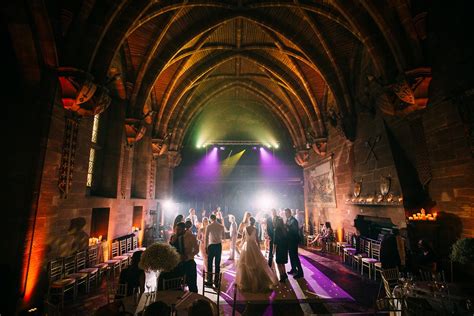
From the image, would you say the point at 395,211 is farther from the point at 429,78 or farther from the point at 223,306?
the point at 223,306

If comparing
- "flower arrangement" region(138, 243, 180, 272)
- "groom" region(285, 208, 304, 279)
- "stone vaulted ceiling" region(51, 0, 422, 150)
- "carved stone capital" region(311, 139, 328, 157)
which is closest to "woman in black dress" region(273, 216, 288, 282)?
"groom" region(285, 208, 304, 279)

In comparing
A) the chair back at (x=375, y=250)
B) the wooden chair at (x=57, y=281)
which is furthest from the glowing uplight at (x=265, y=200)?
the wooden chair at (x=57, y=281)

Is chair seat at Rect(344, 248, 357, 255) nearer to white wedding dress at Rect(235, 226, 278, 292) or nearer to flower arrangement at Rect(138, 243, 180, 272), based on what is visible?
white wedding dress at Rect(235, 226, 278, 292)

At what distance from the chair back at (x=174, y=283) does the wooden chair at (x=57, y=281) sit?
92.6 inches

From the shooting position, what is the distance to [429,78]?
5617mm

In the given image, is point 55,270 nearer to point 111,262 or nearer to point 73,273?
point 73,273

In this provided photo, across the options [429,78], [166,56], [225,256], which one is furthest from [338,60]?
[225,256]

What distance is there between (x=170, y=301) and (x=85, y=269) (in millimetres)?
3895

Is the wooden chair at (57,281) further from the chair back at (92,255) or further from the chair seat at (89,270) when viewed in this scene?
the chair back at (92,255)

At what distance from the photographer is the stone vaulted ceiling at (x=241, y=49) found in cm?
584

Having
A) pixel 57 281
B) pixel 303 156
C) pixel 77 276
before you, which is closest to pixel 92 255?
pixel 77 276

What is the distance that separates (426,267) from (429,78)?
440 cm

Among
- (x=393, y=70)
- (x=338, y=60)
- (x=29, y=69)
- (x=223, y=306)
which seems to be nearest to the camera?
(x=223, y=306)

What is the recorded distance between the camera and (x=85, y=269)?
18.4 feet
